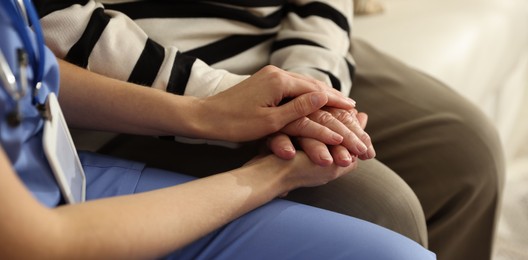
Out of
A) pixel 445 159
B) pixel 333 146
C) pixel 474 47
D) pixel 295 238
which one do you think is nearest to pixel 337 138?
pixel 333 146

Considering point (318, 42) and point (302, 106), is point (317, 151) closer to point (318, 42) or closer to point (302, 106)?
point (302, 106)

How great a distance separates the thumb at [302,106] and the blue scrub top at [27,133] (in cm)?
28

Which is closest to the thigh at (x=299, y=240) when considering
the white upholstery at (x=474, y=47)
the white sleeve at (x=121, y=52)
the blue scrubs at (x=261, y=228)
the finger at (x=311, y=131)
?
the blue scrubs at (x=261, y=228)

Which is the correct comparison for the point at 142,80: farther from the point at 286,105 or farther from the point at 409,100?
the point at 409,100

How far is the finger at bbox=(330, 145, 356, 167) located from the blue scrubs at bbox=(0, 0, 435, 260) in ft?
0.26

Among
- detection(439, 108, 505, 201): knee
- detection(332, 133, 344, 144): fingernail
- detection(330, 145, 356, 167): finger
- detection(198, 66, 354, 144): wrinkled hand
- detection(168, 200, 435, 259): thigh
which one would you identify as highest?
detection(198, 66, 354, 144): wrinkled hand

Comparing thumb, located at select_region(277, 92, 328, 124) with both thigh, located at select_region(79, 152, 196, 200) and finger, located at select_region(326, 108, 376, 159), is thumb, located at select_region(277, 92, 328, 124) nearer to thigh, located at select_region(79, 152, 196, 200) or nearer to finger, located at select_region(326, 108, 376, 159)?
finger, located at select_region(326, 108, 376, 159)

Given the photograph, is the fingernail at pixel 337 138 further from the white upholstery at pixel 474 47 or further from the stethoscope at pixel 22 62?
the white upholstery at pixel 474 47

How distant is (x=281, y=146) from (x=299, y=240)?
14 cm

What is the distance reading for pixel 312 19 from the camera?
964 mm

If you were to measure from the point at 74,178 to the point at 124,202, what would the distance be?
9cm

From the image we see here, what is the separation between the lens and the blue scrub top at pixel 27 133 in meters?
0.53

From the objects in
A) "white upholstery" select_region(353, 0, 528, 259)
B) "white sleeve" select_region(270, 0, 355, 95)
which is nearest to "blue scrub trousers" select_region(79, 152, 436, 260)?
"white sleeve" select_region(270, 0, 355, 95)

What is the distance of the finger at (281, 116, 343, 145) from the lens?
744mm
